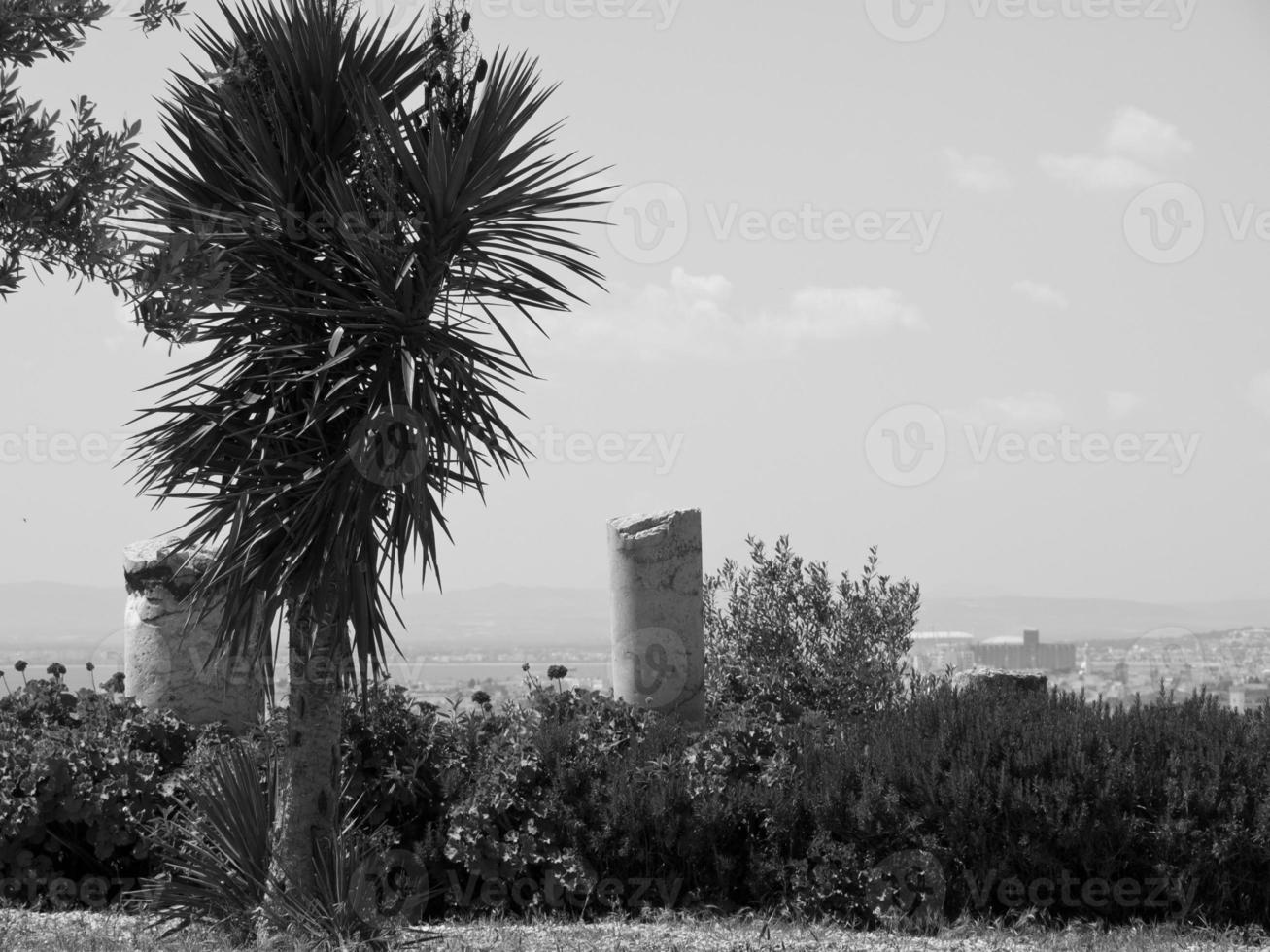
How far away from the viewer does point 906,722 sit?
7.84 meters

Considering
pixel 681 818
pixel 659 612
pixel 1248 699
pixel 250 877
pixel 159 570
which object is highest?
pixel 159 570

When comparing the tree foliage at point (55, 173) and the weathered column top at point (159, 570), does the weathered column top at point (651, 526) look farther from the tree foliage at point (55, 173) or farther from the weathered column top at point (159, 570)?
the tree foliage at point (55, 173)

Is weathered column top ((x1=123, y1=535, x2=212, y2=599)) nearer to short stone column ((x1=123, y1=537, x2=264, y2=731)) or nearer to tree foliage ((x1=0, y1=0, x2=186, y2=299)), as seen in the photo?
short stone column ((x1=123, y1=537, x2=264, y2=731))

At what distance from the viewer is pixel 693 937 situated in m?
6.36

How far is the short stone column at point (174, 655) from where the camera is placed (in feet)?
29.8

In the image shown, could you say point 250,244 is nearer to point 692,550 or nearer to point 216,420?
point 216,420

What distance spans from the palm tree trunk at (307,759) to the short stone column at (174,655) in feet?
8.26

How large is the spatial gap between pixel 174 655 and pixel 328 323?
3661 millimetres

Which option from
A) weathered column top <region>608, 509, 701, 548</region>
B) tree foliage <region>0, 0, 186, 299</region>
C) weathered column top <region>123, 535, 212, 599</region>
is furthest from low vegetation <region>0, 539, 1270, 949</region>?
tree foliage <region>0, 0, 186, 299</region>

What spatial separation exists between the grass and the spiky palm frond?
5.00ft

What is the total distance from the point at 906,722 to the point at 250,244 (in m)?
4.98

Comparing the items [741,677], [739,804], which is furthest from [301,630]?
[741,677]

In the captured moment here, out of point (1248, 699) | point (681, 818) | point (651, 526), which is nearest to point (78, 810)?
point (681, 818)

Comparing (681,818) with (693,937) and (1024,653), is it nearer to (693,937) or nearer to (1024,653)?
(693,937)
